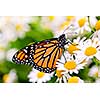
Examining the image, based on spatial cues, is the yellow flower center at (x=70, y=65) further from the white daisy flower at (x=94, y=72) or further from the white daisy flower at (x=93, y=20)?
the white daisy flower at (x=93, y=20)

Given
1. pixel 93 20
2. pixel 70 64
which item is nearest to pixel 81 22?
pixel 93 20

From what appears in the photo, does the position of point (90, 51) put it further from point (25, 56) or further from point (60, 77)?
point (25, 56)

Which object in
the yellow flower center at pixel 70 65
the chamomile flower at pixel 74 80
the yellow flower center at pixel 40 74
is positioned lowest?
the chamomile flower at pixel 74 80

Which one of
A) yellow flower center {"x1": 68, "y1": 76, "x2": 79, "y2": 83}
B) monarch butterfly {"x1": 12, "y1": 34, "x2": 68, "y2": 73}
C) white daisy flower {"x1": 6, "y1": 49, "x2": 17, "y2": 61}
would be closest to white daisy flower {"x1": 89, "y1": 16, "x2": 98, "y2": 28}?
monarch butterfly {"x1": 12, "y1": 34, "x2": 68, "y2": 73}

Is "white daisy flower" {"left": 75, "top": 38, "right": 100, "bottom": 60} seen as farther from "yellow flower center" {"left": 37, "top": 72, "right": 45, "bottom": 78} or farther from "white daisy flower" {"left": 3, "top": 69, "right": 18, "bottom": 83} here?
"white daisy flower" {"left": 3, "top": 69, "right": 18, "bottom": 83}

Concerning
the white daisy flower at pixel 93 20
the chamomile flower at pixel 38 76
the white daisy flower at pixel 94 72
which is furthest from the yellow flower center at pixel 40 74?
the white daisy flower at pixel 93 20

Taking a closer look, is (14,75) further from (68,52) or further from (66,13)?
(66,13)

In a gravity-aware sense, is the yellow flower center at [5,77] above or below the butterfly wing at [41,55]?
below
